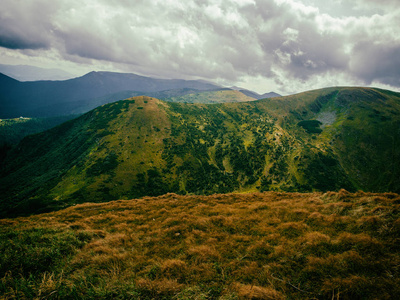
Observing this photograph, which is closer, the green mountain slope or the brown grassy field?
the brown grassy field

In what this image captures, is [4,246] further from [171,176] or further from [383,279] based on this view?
[171,176]

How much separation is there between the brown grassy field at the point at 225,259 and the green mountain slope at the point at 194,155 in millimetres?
72471

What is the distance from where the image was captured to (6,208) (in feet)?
226

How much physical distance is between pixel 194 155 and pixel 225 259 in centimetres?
10689

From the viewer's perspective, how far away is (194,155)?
115312 millimetres

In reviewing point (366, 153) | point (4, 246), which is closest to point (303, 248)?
point (4, 246)

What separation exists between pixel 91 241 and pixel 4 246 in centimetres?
404

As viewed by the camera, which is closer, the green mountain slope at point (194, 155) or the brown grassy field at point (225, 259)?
the brown grassy field at point (225, 259)

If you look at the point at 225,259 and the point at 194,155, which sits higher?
the point at 225,259

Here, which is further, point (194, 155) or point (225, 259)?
point (194, 155)

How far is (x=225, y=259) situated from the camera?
8570mm

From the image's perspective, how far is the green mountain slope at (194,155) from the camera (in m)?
82.6

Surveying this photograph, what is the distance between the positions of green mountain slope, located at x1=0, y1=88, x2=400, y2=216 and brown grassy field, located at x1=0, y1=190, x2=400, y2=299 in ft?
238

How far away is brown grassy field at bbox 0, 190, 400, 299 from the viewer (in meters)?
6.05
